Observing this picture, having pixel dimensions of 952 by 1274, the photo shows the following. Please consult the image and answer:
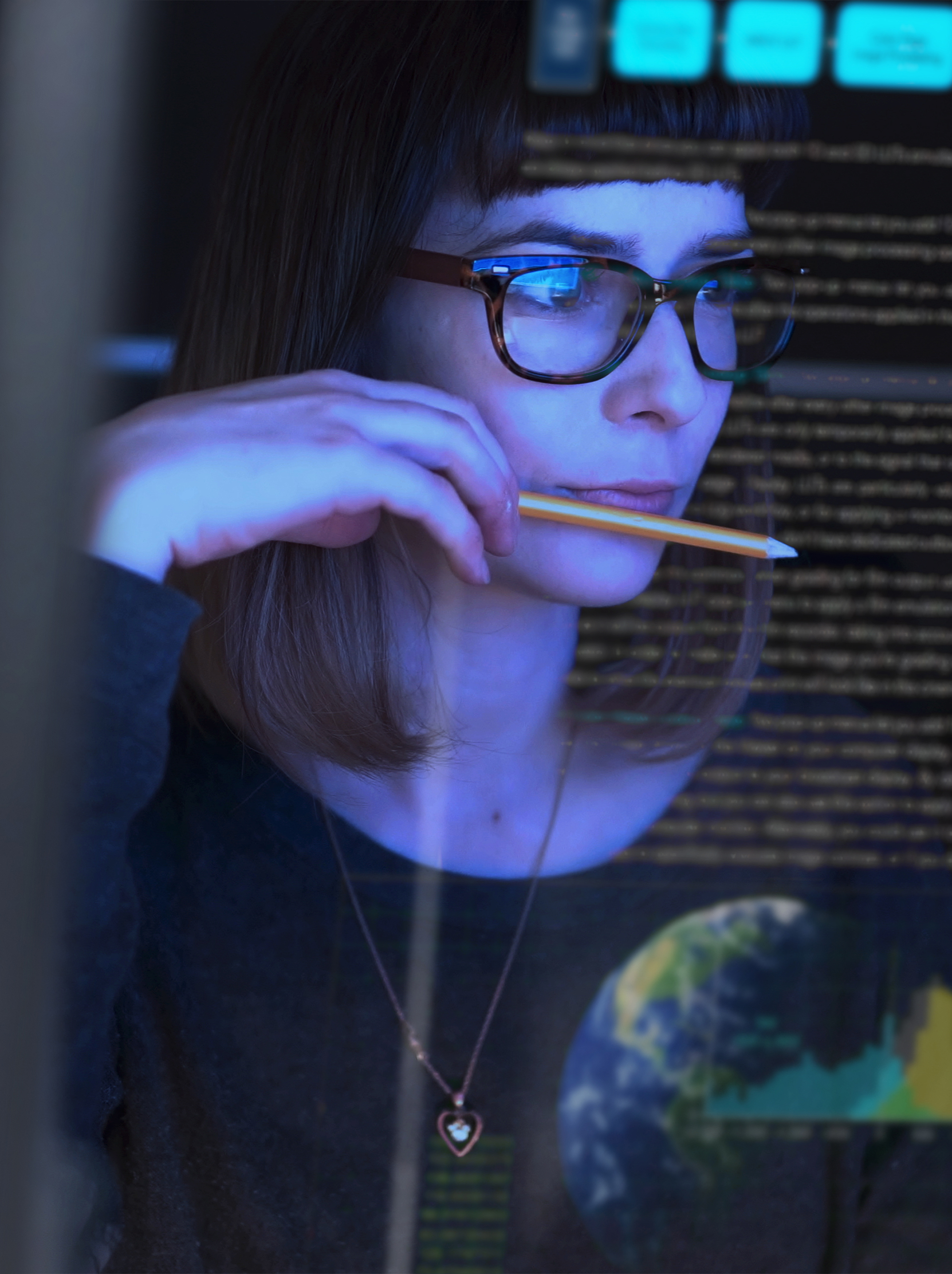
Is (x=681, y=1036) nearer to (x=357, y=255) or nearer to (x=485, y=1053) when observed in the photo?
(x=485, y=1053)

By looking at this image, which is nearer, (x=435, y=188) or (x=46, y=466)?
(x=46, y=466)

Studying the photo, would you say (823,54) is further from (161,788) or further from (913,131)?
(161,788)

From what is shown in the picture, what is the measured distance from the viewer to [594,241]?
448 millimetres

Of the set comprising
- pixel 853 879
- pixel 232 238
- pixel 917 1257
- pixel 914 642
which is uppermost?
pixel 232 238

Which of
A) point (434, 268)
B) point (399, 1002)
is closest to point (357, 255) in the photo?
point (434, 268)

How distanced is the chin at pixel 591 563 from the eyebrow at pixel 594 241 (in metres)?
0.12

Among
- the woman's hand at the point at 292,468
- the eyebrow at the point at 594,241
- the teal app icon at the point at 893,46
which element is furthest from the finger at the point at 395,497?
the teal app icon at the point at 893,46

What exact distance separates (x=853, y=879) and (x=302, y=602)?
0.94ft

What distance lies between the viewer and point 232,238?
465 mm

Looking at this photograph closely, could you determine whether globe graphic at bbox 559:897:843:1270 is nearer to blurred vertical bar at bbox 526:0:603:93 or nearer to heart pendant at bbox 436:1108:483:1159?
heart pendant at bbox 436:1108:483:1159

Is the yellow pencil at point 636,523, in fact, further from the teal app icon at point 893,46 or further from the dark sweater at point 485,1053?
the teal app icon at point 893,46

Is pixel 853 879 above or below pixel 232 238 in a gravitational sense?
below

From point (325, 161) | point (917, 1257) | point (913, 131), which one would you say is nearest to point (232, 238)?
point (325, 161)

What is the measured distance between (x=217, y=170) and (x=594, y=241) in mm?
152
